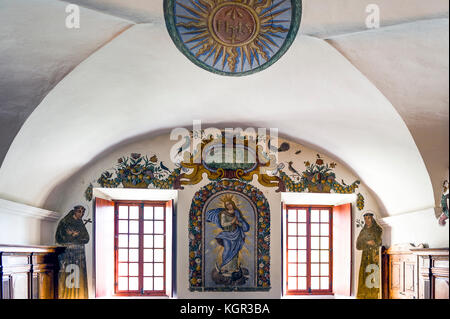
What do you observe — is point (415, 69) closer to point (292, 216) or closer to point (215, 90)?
point (215, 90)

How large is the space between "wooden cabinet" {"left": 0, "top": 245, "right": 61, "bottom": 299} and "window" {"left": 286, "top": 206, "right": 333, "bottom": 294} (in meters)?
3.79

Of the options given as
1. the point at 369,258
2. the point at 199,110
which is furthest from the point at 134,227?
the point at 369,258

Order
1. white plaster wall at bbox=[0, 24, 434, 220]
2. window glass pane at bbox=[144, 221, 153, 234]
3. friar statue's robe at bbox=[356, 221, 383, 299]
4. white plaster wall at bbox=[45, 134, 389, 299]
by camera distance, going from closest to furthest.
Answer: white plaster wall at bbox=[0, 24, 434, 220] < white plaster wall at bbox=[45, 134, 389, 299] < friar statue's robe at bbox=[356, 221, 383, 299] < window glass pane at bbox=[144, 221, 153, 234]

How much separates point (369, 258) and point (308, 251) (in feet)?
3.30

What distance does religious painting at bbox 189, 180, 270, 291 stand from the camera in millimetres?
7836

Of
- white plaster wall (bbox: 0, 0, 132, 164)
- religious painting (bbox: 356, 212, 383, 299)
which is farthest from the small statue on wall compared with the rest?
white plaster wall (bbox: 0, 0, 132, 164)

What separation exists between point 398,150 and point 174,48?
10.9 feet

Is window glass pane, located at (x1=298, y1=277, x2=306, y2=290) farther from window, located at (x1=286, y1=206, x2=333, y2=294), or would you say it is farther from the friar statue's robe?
the friar statue's robe

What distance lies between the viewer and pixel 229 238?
7.95m

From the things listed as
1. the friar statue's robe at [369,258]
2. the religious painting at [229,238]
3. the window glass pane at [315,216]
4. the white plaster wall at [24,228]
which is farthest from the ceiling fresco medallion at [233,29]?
the friar statue's robe at [369,258]

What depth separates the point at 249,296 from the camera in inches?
309

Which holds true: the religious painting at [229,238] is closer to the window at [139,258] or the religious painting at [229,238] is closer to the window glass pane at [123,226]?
the window at [139,258]

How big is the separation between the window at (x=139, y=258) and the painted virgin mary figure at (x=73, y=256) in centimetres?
67

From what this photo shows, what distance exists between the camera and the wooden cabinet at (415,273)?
20.2 feet
